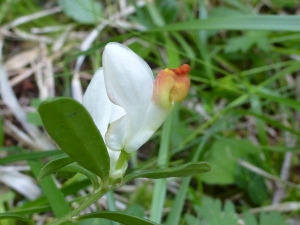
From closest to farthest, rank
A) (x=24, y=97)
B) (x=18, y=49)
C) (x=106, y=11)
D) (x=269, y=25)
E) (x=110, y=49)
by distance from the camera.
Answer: (x=110, y=49), (x=269, y=25), (x=24, y=97), (x=18, y=49), (x=106, y=11)

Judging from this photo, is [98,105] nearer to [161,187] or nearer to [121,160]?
[121,160]

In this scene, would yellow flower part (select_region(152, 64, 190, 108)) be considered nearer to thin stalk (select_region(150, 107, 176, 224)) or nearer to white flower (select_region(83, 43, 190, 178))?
white flower (select_region(83, 43, 190, 178))

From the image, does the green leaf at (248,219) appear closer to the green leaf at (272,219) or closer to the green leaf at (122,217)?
the green leaf at (272,219)

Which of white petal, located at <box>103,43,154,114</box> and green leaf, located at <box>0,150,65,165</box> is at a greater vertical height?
white petal, located at <box>103,43,154,114</box>

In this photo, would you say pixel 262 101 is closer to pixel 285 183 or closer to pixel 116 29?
pixel 285 183

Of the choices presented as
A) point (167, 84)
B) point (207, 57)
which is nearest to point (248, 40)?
point (207, 57)

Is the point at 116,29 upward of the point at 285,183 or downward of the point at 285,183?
upward

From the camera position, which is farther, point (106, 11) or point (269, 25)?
point (106, 11)

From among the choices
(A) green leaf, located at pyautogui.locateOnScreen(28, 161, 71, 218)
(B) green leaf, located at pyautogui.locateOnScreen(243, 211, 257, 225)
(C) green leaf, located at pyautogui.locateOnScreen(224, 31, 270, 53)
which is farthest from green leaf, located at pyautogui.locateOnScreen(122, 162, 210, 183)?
(C) green leaf, located at pyautogui.locateOnScreen(224, 31, 270, 53)
